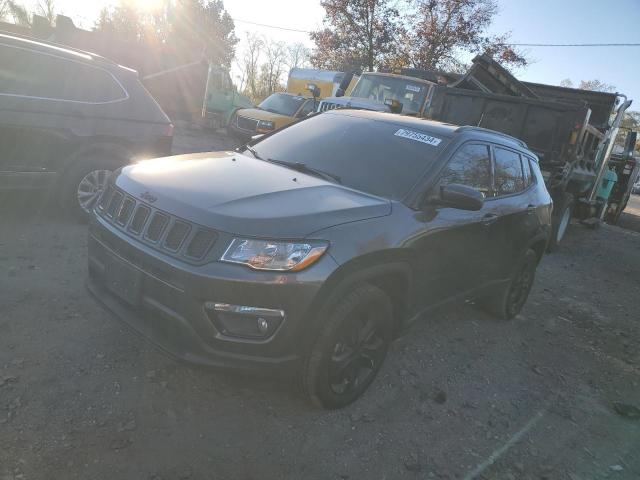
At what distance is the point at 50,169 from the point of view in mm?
4984

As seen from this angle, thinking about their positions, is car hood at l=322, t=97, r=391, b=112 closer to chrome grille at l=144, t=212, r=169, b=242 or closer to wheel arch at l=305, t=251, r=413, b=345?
wheel arch at l=305, t=251, r=413, b=345

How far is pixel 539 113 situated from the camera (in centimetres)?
821

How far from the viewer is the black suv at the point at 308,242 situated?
8.23 feet

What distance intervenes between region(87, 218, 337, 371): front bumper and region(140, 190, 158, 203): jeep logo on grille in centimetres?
25

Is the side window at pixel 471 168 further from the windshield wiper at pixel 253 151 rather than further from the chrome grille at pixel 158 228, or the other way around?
the chrome grille at pixel 158 228

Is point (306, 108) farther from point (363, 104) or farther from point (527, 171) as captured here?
point (527, 171)

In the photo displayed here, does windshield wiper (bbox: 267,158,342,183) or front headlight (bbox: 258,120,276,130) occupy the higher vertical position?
windshield wiper (bbox: 267,158,342,183)

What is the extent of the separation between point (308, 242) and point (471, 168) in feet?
5.97

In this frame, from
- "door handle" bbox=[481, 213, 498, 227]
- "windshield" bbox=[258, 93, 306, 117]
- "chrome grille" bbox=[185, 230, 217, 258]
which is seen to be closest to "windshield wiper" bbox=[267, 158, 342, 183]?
"chrome grille" bbox=[185, 230, 217, 258]

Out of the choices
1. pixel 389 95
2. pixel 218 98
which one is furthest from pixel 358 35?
pixel 389 95

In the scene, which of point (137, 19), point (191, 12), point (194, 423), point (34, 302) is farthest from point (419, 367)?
point (191, 12)

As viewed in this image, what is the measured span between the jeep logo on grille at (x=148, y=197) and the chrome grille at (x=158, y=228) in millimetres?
32

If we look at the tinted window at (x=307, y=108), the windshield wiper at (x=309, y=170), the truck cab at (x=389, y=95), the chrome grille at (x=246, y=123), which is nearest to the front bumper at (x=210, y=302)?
the windshield wiper at (x=309, y=170)

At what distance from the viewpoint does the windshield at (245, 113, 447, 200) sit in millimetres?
3391
